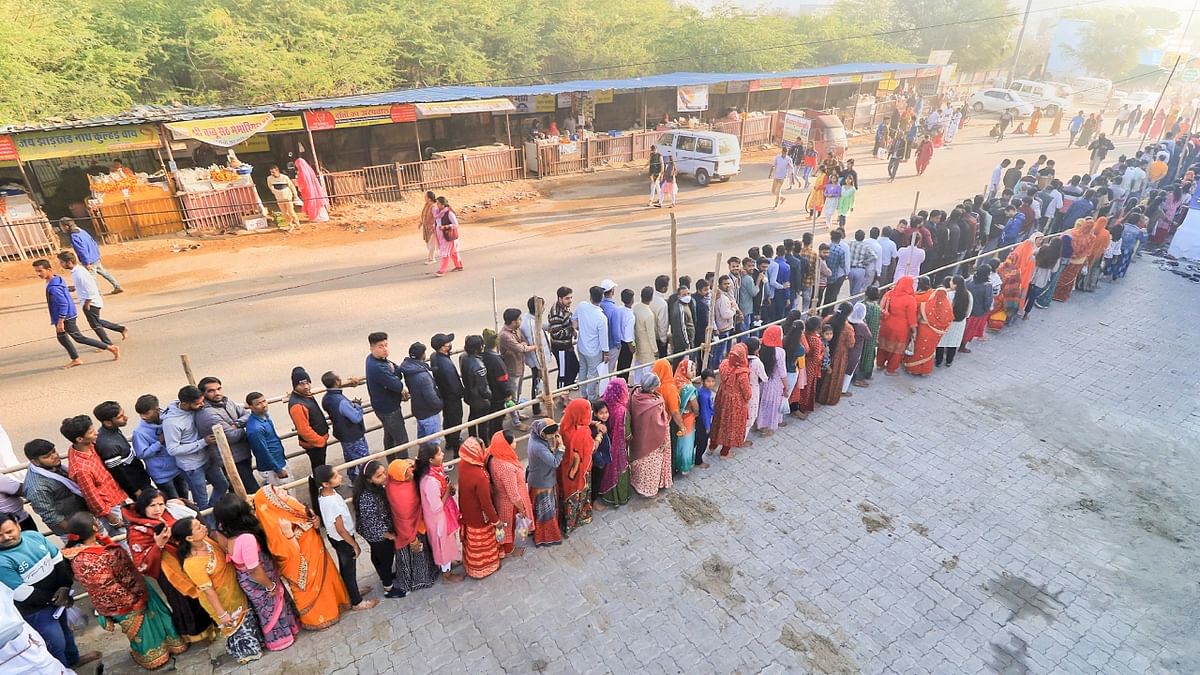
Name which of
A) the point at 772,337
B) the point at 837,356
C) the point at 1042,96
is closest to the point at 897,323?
the point at 837,356

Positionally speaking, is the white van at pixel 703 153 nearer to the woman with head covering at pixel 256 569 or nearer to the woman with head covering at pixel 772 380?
the woman with head covering at pixel 772 380

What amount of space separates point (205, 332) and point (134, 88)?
12.1 meters

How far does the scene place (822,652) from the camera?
4.48 m

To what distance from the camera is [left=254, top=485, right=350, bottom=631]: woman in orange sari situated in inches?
163

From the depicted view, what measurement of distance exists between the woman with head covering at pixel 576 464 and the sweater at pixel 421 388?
127 cm

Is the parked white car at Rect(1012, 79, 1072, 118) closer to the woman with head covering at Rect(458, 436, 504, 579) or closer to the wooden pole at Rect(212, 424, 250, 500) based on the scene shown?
the woman with head covering at Rect(458, 436, 504, 579)

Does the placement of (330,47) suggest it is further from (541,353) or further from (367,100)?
(541,353)

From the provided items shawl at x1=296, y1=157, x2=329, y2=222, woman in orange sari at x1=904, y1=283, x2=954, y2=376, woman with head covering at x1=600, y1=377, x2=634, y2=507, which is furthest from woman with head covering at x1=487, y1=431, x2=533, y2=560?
shawl at x1=296, y1=157, x2=329, y2=222

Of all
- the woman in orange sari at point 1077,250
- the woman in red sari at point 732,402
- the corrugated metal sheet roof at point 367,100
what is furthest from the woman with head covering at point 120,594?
the woman in orange sari at point 1077,250

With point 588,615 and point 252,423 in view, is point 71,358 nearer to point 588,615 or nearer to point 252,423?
point 252,423

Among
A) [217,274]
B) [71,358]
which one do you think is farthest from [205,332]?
[217,274]

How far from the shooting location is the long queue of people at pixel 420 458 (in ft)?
13.1

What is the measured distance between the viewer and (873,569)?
518cm

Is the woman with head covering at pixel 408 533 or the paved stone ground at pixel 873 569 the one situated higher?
the woman with head covering at pixel 408 533
